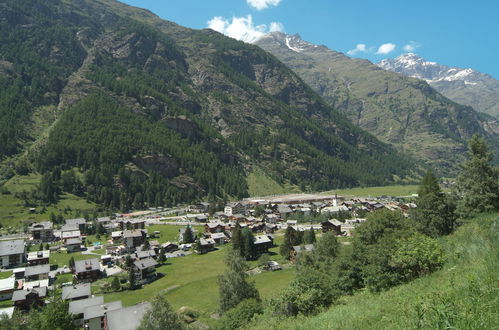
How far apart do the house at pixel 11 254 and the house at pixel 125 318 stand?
6472 cm

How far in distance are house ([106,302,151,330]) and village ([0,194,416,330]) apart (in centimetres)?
14

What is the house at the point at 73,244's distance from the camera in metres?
103

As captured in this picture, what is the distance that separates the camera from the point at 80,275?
7669 cm

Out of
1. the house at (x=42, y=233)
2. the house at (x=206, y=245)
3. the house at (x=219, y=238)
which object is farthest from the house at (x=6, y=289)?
the house at (x=219, y=238)

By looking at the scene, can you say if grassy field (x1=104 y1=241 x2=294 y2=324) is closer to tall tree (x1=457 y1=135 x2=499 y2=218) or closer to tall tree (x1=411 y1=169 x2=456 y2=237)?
tall tree (x1=411 y1=169 x2=456 y2=237)

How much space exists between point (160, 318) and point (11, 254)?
262 feet

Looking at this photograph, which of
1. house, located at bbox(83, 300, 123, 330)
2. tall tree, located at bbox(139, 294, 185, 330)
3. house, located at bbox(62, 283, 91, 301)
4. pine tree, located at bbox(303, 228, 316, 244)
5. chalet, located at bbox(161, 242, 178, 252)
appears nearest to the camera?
tall tree, located at bbox(139, 294, 185, 330)

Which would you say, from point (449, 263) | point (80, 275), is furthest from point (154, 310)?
point (80, 275)

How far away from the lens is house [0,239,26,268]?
89.5 m

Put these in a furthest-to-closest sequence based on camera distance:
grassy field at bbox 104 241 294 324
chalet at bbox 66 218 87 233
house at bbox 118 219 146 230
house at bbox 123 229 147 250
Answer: chalet at bbox 66 218 87 233
house at bbox 118 219 146 230
house at bbox 123 229 147 250
grassy field at bbox 104 241 294 324

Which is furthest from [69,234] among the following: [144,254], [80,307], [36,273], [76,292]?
[80,307]

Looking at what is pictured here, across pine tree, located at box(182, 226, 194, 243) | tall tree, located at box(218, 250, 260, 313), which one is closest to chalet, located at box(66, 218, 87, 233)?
pine tree, located at box(182, 226, 194, 243)

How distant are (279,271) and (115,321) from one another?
4005cm

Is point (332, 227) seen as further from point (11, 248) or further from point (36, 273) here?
point (11, 248)
